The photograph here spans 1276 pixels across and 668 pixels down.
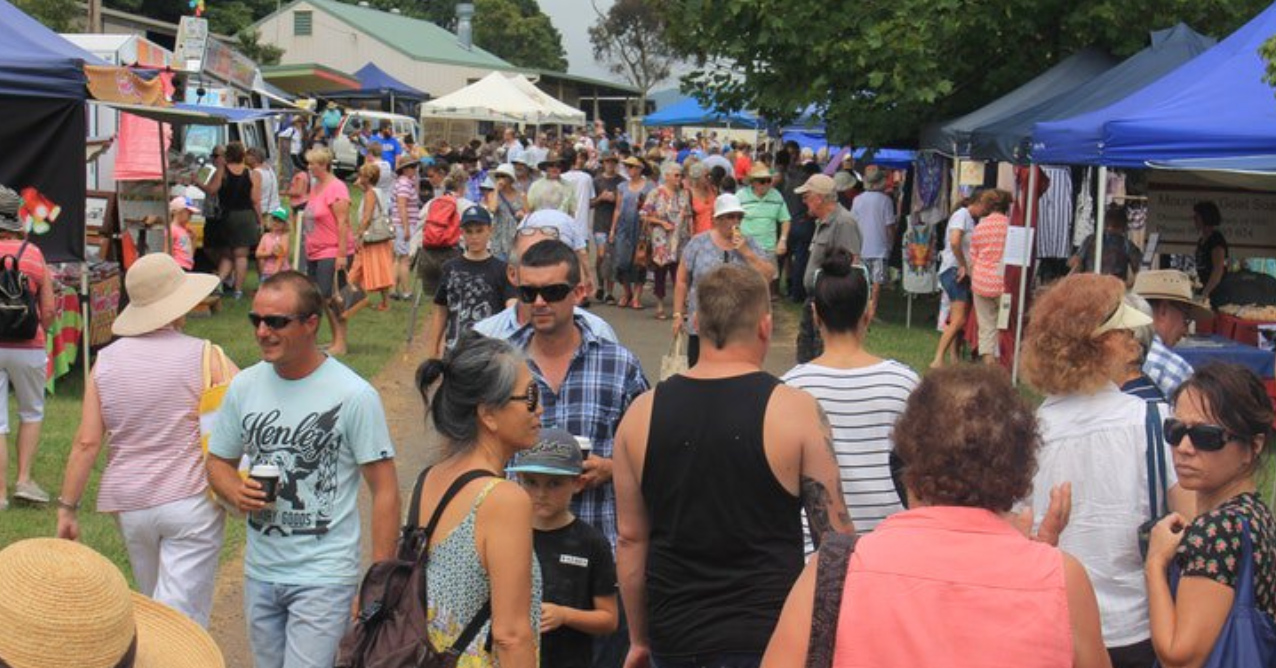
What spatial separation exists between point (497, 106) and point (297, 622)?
33.2 metres

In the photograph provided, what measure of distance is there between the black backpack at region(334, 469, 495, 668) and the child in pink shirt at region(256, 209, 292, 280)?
→ 41.8 ft

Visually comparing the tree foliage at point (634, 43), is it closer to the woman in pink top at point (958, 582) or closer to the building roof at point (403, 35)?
the building roof at point (403, 35)

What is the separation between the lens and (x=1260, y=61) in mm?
11484

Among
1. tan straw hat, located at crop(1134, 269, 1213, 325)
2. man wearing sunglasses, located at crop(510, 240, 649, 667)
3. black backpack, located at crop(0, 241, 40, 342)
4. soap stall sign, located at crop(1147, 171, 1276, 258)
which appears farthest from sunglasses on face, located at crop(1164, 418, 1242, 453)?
soap stall sign, located at crop(1147, 171, 1276, 258)

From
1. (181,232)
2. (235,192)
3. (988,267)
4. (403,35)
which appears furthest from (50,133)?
(403,35)

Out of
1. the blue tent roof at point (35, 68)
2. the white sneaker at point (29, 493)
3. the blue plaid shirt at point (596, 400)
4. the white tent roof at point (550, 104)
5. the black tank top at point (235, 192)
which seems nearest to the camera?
the blue plaid shirt at point (596, 400)

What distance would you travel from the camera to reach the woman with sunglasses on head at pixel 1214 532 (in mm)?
3590

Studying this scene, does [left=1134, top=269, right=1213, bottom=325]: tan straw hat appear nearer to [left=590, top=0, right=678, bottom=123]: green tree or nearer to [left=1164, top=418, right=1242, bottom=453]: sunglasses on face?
[left=1164, top=418, right=1242, bottom=453]: sunglasses on face

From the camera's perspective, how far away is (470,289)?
8.70 metres

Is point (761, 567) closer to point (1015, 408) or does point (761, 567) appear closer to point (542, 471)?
point (542, 471)

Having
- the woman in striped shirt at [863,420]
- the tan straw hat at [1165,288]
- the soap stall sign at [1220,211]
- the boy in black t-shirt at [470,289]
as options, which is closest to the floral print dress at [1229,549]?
the woman in striped shirt at [863,420]

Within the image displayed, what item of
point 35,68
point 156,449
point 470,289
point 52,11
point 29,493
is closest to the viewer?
point 156,449

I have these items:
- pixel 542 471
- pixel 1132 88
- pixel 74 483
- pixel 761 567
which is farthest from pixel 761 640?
pixel 1132 88

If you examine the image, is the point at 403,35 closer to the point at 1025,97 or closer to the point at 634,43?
the point at 634,43
